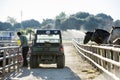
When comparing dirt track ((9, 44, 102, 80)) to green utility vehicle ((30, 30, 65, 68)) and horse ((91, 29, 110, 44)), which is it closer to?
green utility vehicle ((30, 30, 65, 68))

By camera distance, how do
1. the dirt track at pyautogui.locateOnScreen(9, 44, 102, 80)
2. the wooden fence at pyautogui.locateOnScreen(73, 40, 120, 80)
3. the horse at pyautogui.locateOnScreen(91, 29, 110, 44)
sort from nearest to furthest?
the wooden fence at pyautogui.locateOnScreen(73, 40, 120, 80), the dirt track at pyautogui.locateOnScreen(9, 44, 102, 80), the horse at pyautogui.locateOnScreen(91, 29, 110, 44)

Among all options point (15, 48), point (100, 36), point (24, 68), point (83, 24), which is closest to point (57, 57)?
point (24, 68)

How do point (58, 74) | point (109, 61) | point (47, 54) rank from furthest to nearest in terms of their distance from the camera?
point (47, 54) → point (58, 74) → point (109, 61)

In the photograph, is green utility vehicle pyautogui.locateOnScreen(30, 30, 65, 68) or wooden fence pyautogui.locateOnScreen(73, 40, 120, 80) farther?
green utility vehicle pyautogui.locateOnScreen(30, 30, 65, 68)

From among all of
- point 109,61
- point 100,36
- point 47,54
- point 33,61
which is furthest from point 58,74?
point 100,36

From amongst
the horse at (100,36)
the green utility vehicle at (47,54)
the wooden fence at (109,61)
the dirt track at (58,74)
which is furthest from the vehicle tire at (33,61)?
the horse at (100,36)

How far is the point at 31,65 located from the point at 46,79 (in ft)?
17.0

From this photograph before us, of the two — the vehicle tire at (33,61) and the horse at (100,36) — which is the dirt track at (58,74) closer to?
the vehicle tire at (33,61)

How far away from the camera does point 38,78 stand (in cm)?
1451

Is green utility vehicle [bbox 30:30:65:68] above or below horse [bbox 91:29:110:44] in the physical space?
below

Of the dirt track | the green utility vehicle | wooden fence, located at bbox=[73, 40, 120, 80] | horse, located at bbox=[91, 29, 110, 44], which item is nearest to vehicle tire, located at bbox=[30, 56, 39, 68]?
the green utility vehicle

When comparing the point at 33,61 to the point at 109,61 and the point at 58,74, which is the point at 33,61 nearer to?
the point at 58,74

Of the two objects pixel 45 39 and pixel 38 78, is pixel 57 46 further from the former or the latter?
pixel 38 78

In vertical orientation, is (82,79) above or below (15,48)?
below
